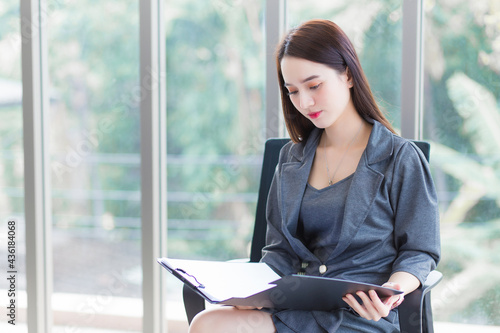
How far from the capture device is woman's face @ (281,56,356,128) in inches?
57.9

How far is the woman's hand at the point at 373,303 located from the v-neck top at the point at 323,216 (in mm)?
269

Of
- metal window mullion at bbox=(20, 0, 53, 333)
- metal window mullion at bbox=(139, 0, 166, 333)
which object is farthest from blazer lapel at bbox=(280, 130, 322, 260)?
metal window mullion at bbox=(20, 0, 53, 333)

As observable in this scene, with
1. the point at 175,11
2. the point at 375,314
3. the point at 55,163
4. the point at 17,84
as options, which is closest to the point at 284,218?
the point at 375,314

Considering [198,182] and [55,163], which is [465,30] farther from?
[55,163]

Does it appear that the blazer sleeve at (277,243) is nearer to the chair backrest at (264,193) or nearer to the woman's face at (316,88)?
the chair backrest at (264,193)

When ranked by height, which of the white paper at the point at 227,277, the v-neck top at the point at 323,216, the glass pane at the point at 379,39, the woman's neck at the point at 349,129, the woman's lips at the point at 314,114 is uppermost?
the glass pane at the point at 379,39

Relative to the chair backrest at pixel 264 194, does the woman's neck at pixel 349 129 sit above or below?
above

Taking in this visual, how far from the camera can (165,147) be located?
92.4 inches

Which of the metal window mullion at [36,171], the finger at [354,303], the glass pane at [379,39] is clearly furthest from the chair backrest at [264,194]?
the metal window mullion at [36,171]

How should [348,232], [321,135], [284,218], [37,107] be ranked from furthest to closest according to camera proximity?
[37,107]
[321,135]
[284,218]
[348,232]

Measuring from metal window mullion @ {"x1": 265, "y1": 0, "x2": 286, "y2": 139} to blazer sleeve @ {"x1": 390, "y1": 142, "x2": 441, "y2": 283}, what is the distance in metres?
0.77

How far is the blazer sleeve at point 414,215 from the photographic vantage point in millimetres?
1366

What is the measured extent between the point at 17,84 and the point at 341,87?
66.5 inches

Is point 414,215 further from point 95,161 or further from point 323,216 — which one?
point 95,161
